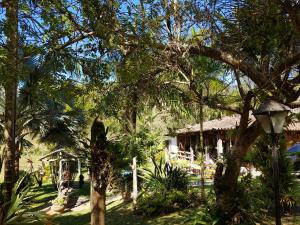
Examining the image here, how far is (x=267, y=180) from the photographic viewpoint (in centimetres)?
1052

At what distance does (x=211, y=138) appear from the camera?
30.3 metres

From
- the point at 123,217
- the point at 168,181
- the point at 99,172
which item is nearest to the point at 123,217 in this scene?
the point at 123,217

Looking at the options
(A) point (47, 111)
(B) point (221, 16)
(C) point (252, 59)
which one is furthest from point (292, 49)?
(A) point (47, 111)

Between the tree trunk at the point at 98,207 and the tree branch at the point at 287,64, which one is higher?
the tree branch at the point at 287,64

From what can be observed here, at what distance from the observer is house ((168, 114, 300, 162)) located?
25016 mm

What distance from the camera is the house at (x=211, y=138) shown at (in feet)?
82.1

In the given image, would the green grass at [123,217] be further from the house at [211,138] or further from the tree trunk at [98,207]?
the house at [211,138]

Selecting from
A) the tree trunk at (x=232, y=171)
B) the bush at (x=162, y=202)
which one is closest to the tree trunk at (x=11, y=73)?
the tree trunk at (x=232, y=171)

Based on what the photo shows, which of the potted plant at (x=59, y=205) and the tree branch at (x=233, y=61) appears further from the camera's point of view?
the potted plant at (x=59, y=205)

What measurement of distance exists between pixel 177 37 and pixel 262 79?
69.4 inches

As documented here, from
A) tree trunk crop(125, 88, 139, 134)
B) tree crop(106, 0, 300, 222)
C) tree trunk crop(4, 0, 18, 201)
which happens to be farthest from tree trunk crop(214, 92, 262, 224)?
tree trunk crop(4, 0, 18, 201)

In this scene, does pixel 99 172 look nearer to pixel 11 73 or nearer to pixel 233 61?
pixel 11 73

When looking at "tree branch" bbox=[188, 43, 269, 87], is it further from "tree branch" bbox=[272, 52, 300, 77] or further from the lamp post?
the lamp post

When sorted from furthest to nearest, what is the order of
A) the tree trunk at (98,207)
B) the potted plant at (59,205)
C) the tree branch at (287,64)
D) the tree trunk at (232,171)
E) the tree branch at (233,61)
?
the potted plant at (59,205), the tree trunk at (98,207), the tree trunk at (232,171), the tree branch at (233,61), the tree branch at (287,64)
